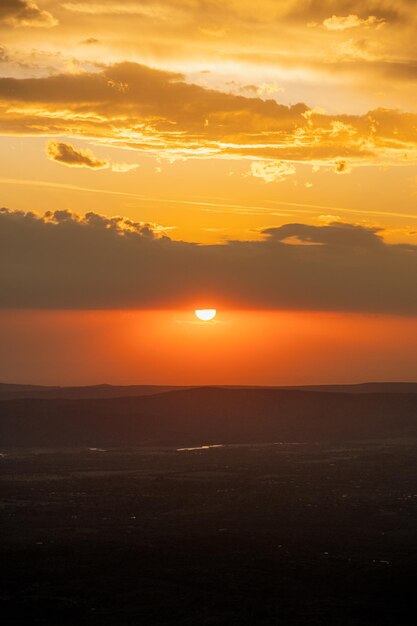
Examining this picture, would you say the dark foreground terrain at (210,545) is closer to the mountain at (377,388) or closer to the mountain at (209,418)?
the mountain at (209,418)

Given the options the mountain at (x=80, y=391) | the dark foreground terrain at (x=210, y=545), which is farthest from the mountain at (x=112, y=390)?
the dark foreground terrain at (x=210, y=545)

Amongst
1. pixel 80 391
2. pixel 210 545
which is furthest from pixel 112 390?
pixel 210 545

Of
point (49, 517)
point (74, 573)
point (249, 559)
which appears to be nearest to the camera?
point (74, 573)

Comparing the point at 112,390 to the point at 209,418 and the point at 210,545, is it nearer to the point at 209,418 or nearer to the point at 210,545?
the point at 209,418

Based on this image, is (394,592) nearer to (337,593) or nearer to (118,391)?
(337,593)

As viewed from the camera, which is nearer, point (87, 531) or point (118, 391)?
point (87, 531)

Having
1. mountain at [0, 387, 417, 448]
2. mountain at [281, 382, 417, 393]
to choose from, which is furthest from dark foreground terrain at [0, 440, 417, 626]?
mountain at [281, 382, 417, 393]

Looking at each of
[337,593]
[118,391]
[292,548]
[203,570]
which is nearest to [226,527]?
[292,548]
